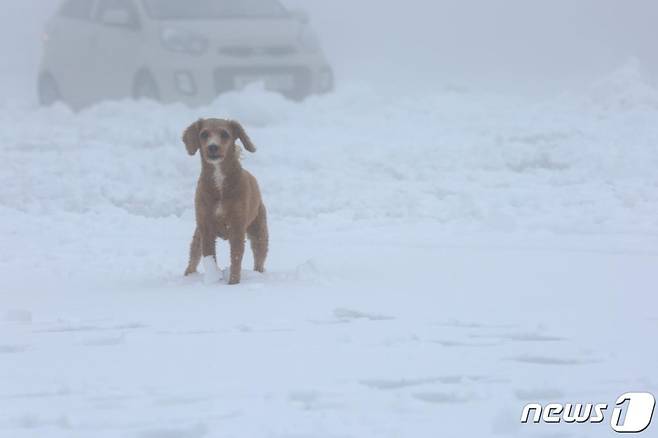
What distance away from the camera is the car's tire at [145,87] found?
13727 mm

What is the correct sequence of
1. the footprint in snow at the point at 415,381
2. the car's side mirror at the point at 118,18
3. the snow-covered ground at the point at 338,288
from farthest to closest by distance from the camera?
the car's side mirror at the point at 118,18 → the footprint in snow at the point at 415,381 → the snow-covered ground at the point at 338,288

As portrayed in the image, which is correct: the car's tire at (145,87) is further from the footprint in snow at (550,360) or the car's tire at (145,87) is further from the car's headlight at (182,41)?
the footprint in snow at (550,360)

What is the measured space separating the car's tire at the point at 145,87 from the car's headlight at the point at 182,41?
1.78 ft

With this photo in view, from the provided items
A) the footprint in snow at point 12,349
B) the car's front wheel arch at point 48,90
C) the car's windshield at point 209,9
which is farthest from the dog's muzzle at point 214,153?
the car's front wheel arch at point 48,90

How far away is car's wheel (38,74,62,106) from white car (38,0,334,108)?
1060 millimetres

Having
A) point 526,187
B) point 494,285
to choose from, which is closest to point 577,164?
point 526,187

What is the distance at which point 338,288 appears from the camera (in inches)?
224

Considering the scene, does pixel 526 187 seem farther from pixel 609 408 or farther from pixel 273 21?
pixel 609 408

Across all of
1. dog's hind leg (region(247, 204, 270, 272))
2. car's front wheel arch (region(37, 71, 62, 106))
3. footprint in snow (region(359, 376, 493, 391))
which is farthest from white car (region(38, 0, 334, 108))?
footprint in snow (region(359, 376, 493, 391))

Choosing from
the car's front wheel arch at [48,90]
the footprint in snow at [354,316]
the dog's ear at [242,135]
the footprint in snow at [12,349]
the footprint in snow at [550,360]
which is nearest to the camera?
the footprint in snow at [550,360]

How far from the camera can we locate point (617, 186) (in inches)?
383

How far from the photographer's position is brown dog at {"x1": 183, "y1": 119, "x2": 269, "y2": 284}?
223 inches

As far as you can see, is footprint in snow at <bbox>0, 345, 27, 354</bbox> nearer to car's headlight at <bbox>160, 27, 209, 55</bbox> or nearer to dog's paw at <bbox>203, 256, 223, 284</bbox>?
dog's paw at <bbox>203, 256, 223, 284</bbox>

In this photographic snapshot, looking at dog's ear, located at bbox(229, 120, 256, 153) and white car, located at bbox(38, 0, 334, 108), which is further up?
white car, located at bbox(38, 0, 334, 108)
